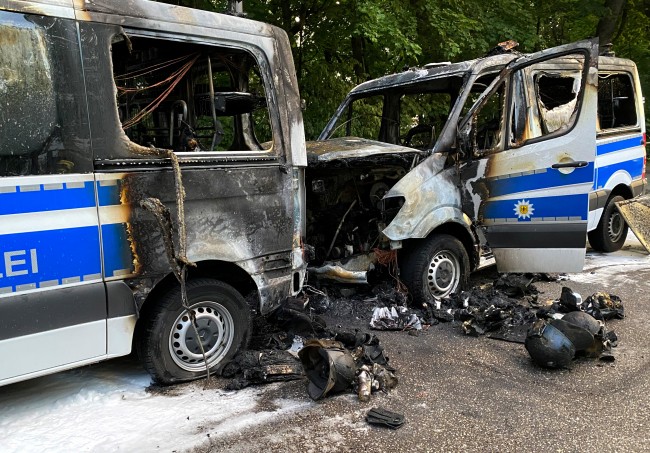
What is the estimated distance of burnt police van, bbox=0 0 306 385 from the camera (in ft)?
9.86

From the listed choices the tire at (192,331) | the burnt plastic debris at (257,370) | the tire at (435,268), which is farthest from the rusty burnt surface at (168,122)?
the tire at (435,268)

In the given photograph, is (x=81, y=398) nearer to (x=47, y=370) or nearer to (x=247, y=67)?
(x=47, y=370)

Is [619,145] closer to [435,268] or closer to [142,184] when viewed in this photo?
[435,268]

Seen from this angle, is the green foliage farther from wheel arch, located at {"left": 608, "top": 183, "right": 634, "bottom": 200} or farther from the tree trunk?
wheel arch, located at {"left": 608, "top": 183, "right": 634, "bottom": 200}

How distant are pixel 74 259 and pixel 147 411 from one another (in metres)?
1.06

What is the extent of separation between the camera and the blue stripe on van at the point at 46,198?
291 centimetres

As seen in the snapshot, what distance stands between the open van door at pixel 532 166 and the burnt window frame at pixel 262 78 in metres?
2.09

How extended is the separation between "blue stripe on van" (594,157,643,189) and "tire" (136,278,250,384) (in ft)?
16.9

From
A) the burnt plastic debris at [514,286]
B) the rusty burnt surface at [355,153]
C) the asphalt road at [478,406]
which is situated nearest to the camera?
the asphalt road at [478,406]

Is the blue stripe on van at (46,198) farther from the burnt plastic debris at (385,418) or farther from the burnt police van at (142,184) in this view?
the burnt plastic debris at (385,418)

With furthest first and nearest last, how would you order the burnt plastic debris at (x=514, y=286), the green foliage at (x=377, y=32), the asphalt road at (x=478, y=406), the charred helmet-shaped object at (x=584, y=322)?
the green foliage at (x=377, y=32) < the burnt plastic debris at (x=514, y=286) < the charred helmet-shaped object at (x=584, y=322) < the asphalt road at (x=478, y=406)

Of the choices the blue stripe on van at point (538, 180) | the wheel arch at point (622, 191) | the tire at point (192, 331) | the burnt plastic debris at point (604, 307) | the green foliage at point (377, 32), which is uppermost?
the green foliage at point (377, 32)

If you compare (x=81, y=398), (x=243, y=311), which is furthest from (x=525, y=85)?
(x=81, y=398)

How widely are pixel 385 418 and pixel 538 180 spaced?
292 centimetres
